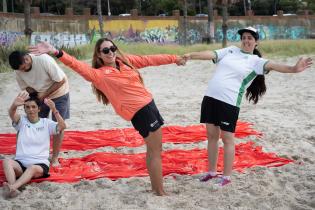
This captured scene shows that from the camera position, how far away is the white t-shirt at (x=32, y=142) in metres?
Result: 4.81

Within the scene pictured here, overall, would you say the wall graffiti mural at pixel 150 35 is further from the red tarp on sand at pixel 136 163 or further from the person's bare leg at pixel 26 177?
the person's bare leg at pixel 26 177

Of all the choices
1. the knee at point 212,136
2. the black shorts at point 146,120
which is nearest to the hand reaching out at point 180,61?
the black shorts at point 146,120

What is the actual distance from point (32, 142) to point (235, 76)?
2.17m

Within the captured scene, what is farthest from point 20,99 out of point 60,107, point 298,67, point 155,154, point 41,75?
point 298,67

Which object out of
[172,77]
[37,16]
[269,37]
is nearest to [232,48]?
[172,77]

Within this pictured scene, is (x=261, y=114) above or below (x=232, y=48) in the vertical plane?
below

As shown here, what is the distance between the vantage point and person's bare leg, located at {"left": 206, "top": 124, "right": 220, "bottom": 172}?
15.8 feet

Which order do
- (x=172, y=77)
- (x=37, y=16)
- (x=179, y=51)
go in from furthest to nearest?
1. (x=37, y=16)
2. (x=179, y=51)
3. (x=172, y=77)

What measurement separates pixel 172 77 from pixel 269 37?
2329cm

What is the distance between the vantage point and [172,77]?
14859 millimetres

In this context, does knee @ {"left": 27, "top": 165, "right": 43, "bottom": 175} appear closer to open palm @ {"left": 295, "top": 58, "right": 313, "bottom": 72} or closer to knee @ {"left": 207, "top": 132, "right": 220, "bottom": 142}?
knee @ {"left": 207, "top": 132, "right": 220, "bottom": 142}

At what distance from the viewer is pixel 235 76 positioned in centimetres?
468

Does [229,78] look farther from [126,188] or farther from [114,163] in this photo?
[114,163]

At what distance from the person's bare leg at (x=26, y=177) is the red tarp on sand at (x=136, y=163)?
0.11 metres
